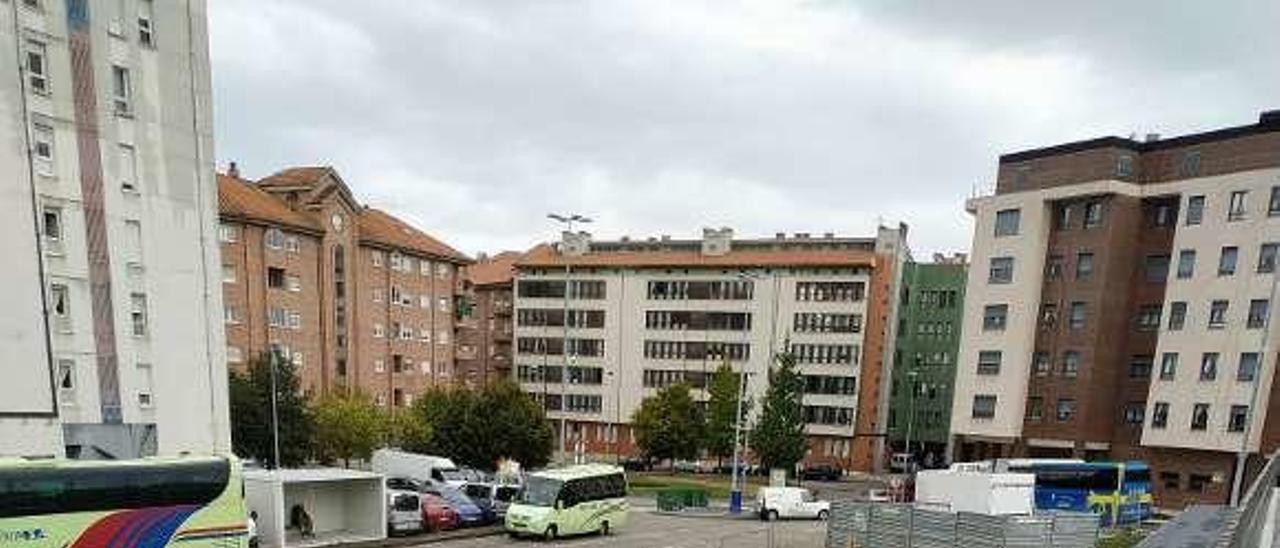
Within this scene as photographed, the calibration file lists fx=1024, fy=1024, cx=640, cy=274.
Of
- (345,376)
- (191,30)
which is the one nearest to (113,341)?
(191,30)

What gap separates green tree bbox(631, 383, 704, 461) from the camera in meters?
84.0

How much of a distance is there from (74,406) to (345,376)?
44832 mm

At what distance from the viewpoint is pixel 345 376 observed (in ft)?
267

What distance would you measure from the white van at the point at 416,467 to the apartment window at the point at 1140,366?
4278 centimetres

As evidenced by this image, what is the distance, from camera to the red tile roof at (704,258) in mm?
95875

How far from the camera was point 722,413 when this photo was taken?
85.6 meters

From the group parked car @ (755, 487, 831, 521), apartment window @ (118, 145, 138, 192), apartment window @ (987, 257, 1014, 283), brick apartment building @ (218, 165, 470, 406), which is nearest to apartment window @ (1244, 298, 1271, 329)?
apartment window @ (987, 257, 1014, 283)

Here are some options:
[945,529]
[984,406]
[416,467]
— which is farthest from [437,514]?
[984,406]

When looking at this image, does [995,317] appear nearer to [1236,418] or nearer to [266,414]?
[1236,418]

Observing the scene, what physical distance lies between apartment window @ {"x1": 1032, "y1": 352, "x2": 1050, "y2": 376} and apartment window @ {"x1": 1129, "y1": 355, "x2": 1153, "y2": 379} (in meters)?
4.94

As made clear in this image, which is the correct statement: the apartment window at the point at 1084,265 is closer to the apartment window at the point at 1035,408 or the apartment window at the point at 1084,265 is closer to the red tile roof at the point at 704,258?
the apartment window at the point at 1035,408

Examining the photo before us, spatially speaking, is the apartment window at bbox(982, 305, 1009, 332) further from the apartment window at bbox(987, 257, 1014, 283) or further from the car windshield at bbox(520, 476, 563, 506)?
the car windshield at bbox(520, 476, 563, 506)

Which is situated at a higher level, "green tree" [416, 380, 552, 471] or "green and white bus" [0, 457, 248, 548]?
"green tree" [416, 380, 552, 471]

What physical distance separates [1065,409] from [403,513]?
46.4 meters
